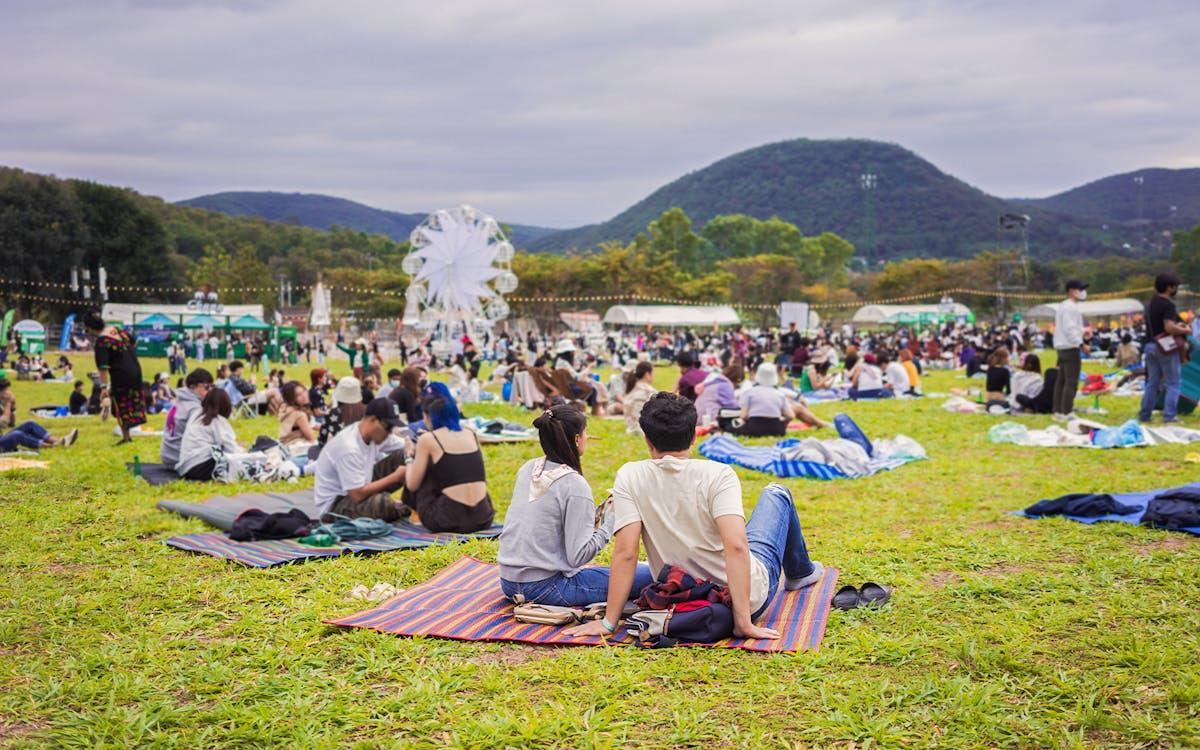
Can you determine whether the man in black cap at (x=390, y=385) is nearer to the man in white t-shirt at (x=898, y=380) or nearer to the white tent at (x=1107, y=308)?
the man in white t-shirt at (x=898, y=380)

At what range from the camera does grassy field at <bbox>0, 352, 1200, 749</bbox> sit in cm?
269

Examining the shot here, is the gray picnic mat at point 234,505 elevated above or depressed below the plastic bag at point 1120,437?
below

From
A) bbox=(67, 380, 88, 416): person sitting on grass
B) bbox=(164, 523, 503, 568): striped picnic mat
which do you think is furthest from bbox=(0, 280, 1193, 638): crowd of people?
bbox=(67, 380, 88, 416): person sitting on grass

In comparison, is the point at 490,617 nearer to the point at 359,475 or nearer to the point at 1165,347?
the point at 359,475

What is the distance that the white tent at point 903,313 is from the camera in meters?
53.7

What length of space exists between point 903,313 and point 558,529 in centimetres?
5529

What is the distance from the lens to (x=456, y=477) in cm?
534

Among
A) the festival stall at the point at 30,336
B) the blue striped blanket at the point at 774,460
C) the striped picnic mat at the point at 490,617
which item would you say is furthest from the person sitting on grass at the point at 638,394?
the festival stall at the point at 30,336

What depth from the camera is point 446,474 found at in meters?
5.33

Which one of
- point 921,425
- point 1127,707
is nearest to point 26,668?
point 1127,707

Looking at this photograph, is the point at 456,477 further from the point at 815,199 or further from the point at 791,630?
the point at 815,199

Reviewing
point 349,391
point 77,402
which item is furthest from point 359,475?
point 77,402

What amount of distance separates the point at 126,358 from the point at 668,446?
7.75m

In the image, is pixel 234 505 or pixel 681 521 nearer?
pixel 681 521
